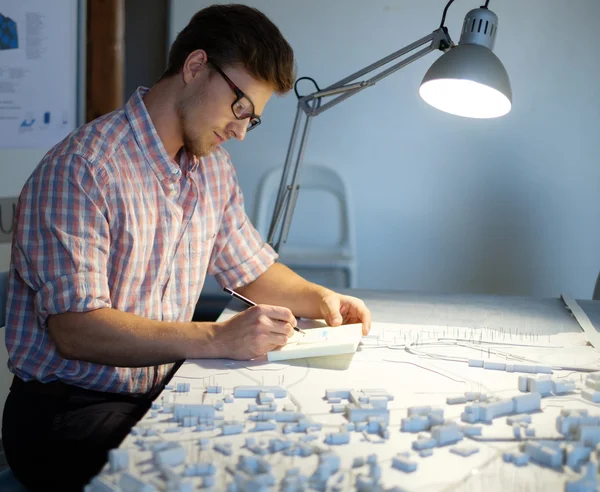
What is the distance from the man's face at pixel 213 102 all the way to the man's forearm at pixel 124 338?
1.46 feet

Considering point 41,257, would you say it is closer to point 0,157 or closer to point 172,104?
point 172,104

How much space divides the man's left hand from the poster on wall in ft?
5.11

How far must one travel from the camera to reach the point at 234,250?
1.78 m

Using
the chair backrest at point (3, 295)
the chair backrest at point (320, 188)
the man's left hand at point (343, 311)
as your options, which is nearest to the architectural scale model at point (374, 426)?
the man's left hand at point (343, 311)

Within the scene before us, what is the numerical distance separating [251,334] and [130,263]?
321 millimetres

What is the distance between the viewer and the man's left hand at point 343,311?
1543 mm

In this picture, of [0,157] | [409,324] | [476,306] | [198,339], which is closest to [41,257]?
[198,339]

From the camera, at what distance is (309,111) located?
203 cm

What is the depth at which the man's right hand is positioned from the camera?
1273 millimetres

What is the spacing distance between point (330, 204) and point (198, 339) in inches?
70.4

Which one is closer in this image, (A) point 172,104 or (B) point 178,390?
(B) point 178,390

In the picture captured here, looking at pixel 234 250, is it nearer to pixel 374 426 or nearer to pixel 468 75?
pixel 468 75

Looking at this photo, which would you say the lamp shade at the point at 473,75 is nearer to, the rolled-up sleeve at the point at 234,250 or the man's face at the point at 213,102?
the man's face at the point at 213,102

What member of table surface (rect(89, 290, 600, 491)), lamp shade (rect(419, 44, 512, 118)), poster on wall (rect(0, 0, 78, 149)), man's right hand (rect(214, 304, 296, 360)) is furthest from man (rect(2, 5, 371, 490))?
poster on wall (rect(0, 0, 78, 149))
